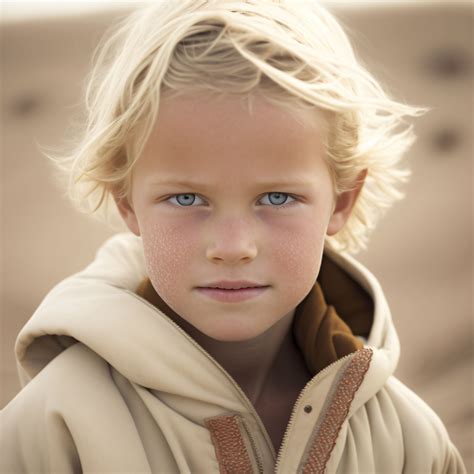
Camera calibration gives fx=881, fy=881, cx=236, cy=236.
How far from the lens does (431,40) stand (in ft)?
14.6

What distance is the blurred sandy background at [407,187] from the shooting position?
3.09 meters

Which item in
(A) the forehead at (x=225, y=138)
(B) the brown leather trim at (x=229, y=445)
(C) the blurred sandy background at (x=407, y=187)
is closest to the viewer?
(A) the forehead at (x=225, y=138)

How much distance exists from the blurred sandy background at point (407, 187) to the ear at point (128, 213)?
4.60 ft

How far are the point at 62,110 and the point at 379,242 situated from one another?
1.75m

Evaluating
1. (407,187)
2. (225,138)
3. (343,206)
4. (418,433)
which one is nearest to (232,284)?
(225,138)

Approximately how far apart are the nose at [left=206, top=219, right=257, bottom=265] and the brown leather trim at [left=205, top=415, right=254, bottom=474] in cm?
27

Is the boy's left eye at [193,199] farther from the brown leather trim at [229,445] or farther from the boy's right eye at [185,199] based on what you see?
the brown leather trim at [229,445]

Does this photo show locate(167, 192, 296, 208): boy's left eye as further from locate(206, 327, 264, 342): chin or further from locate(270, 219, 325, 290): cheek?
locate(206, 327, 264, 342): chin

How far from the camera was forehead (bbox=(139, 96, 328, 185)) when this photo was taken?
129 centimetres

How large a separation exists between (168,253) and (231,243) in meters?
0.12

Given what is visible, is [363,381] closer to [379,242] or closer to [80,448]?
[80,448]

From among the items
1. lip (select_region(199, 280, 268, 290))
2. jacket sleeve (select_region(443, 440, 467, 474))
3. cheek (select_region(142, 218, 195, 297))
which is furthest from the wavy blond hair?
jacket sleeve (select_region(443, 440, 467, 474))

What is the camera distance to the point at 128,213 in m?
1.54

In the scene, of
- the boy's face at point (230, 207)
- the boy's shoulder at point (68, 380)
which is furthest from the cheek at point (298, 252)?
the boy's shoulder at point (68, 380)
